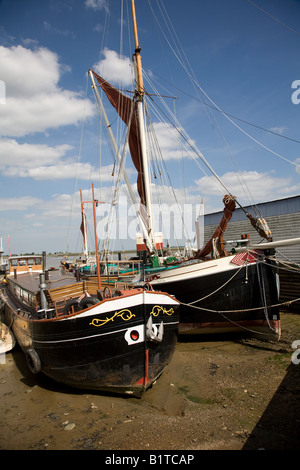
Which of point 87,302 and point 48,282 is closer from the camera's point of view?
point 87,302

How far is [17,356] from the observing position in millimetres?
11578

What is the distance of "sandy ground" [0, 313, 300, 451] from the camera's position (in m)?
5.47

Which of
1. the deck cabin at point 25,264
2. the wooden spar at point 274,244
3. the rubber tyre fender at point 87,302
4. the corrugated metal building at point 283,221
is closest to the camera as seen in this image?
the rubber tyre fender at point 87,302

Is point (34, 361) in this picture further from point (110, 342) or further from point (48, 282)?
point (48, 282)

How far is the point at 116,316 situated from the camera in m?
7.05

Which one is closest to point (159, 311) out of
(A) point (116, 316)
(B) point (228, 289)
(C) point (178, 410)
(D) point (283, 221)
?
(A) point (116, 316)

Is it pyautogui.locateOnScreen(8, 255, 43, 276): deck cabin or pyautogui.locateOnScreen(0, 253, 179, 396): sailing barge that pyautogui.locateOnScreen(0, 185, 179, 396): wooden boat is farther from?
pyautogui.locateOnScreen(8, 255, 43, 276): deck cabin

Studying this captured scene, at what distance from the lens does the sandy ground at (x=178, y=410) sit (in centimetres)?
547

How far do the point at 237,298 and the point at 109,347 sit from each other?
6139 millimetres

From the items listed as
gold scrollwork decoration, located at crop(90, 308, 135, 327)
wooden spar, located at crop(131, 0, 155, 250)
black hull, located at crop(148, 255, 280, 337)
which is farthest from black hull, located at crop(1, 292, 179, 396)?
wooden spar, located at crop(131, 0, 155, 250)

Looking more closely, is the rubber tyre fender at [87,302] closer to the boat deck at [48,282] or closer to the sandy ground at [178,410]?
the sandy ground at [178,410]

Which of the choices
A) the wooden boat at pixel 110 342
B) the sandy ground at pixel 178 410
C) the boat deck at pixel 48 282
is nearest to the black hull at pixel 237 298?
the sandy ground at pixel 178 410

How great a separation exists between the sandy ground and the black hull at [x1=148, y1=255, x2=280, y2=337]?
1598 millimetres
